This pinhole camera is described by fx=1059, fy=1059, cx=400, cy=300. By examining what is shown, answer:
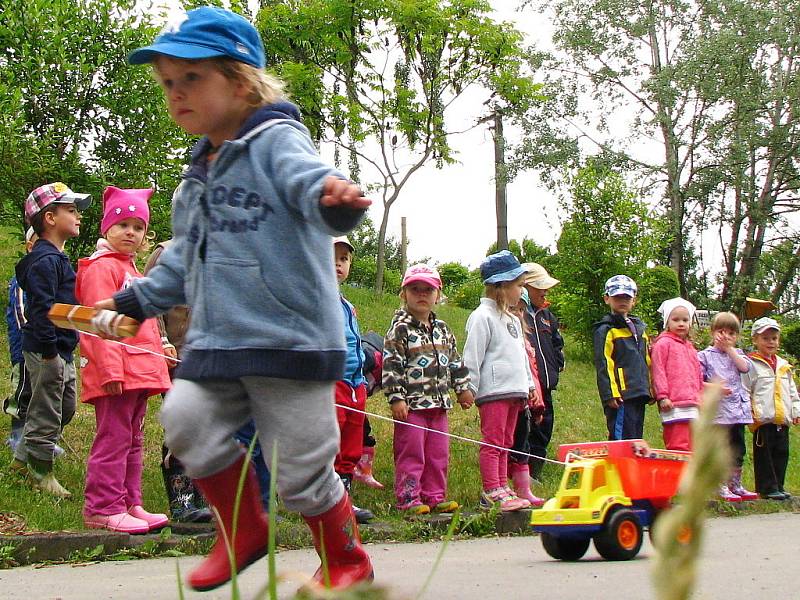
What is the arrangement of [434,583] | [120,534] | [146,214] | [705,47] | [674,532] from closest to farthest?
[674,532], [434,583], [120,534], [146,214], [705,47]

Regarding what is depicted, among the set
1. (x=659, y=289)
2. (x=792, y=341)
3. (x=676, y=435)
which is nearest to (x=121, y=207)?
(x=676, y=435)

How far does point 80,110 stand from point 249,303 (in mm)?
8959

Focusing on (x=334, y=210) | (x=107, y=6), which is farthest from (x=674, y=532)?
(x=107, y=6)

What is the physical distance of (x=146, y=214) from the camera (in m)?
5.98

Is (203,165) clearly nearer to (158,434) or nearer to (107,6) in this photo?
(158,434)

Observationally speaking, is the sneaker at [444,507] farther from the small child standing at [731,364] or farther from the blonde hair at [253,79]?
the blonde hair at [253,79]

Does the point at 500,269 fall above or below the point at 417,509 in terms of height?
above

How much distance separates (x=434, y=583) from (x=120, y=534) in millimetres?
1725

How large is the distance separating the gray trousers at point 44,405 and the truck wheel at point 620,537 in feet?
10.5

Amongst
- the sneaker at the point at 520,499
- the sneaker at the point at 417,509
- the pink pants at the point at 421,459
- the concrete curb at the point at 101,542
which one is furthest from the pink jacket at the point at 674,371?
the concrete curb at the point at 101,542

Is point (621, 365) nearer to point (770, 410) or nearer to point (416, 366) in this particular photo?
point (770, 410)

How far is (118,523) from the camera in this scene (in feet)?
17.7

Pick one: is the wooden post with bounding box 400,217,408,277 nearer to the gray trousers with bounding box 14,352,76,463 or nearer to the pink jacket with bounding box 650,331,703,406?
the pink jacket with bounding box 650,331,703,406

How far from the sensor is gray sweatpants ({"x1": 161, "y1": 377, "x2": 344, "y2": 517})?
290 cm
